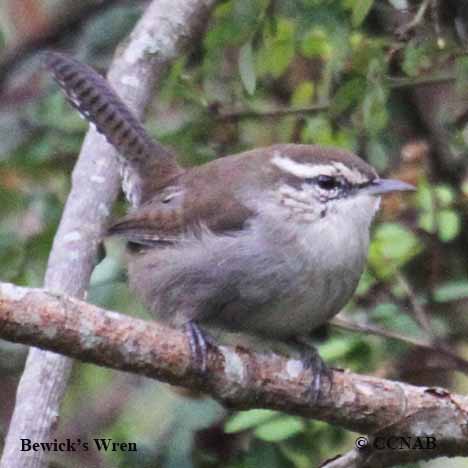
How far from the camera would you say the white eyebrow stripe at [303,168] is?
3859 mm

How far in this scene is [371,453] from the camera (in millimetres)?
3381

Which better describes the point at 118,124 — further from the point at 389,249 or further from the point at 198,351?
the point at 198,351

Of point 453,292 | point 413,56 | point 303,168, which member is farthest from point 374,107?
point 453,292

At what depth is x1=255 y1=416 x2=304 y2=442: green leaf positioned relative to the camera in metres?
3.83

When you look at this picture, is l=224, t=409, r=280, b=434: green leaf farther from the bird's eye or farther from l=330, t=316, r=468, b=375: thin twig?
the bird's eye

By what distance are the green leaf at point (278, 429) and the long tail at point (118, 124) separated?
1.09m

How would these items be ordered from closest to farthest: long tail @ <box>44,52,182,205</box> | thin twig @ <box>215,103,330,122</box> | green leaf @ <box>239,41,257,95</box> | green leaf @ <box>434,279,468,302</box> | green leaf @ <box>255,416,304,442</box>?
green leaf @ <box>255,416,304,442</box>
green leaf @ <box>239,41,257,95</box>
green leaf @ <box>434,279,468,302</box>
long tail @ <box>44,52,182,205</box>
thin twig @ <box>215,103,330,122</box>

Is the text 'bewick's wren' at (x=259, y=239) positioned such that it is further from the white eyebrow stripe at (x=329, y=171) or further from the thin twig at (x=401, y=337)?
the thin twig at (x=401, y=337)

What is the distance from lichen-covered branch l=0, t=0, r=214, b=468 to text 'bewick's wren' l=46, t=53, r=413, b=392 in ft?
0.51

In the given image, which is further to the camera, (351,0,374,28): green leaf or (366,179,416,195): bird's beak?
(366,179,416,195): bird's beak

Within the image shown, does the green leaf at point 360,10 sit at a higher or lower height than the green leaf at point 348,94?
higher

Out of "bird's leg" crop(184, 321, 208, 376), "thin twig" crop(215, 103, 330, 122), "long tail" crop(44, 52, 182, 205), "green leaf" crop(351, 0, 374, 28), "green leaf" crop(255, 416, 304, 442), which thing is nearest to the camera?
"bird's leg" crop(184, 321, 208, 376)

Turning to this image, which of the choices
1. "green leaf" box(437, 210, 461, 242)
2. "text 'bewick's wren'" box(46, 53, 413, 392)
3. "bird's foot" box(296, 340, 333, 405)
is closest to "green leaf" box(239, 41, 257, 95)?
"text 'bewick's wren'" box(46, 53, 413, 392)

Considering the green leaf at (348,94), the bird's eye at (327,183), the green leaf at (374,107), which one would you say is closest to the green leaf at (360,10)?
the green leaf at (374,107)
